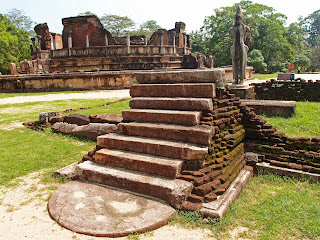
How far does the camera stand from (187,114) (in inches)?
149

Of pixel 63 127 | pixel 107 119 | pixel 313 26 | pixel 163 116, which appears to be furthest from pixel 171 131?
pixel 313 26

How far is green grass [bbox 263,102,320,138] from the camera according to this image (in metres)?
4.58

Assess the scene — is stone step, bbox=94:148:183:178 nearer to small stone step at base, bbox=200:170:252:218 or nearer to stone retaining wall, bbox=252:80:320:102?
small stone step at base, bbox=200:170:252:218

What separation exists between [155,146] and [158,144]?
58 millimetres

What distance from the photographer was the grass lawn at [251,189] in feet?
8.60

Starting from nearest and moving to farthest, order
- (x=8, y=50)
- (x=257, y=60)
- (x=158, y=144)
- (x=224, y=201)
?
1. (x=224, y=201)
2. (x=158, y=144)
3. (x=257, y=60)
4. (x=8, y=50)

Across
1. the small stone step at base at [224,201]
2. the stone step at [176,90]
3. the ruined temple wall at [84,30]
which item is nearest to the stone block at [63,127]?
the stone step at [176,90]

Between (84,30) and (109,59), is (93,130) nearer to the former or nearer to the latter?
(109,59)

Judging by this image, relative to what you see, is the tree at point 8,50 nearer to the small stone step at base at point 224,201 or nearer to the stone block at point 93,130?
the stone block at point 93,130

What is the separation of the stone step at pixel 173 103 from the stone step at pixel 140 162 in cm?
94

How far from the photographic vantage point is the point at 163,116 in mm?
4066

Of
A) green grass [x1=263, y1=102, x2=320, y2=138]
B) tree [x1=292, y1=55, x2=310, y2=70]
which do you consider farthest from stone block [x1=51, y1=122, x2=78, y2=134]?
tree [x1=292, y1=55, x2=310, y2=70]

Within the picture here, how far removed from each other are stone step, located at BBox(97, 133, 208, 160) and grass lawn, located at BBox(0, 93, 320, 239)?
0.78 m

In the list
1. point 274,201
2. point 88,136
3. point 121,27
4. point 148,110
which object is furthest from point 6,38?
point 274,201
